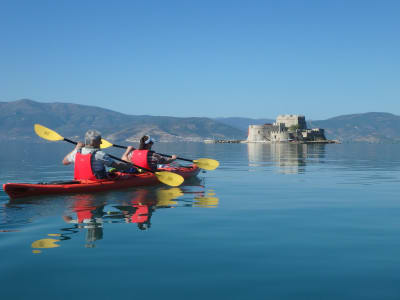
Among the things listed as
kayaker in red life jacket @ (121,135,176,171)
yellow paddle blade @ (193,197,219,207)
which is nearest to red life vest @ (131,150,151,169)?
kayaker in red life jacket @ (121,135,176,171)

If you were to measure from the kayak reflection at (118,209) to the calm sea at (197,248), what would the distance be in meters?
0.03

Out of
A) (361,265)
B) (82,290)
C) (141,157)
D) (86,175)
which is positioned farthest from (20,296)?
(141,157)

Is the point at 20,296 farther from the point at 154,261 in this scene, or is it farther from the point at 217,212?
the point at 217,212

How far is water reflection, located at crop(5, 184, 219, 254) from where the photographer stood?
7.60 meters

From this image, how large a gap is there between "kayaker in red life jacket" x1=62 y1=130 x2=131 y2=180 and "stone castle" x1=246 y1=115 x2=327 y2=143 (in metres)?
142

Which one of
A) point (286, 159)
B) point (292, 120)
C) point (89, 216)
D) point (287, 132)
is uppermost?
point (292, 120)

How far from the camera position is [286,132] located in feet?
502

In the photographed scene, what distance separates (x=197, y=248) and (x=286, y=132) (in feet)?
493

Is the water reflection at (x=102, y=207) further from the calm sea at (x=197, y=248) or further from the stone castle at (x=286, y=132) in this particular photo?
the stone castle at (x=286, y=132)

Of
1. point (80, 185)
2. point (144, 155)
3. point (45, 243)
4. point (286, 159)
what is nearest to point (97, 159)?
point (80, 185)

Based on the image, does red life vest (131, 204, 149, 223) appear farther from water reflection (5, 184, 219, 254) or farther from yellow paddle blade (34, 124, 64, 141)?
yellow paddle blade (34, 124, 64, 141)

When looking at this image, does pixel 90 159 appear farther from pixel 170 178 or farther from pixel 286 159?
pixel 286 159

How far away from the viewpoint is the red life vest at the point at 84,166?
12.1 m

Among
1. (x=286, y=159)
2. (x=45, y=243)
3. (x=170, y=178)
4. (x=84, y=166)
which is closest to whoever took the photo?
(x=45, y=243)
